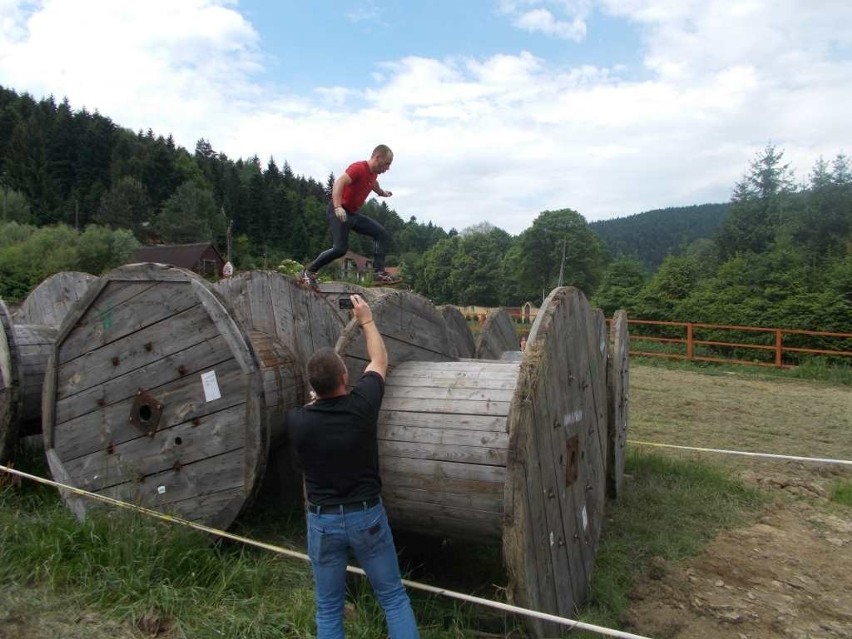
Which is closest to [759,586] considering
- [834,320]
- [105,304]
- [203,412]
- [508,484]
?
[508,484]

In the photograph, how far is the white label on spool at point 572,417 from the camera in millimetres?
Answer: 3463

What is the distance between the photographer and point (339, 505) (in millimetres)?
2750

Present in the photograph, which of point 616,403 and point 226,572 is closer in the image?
point 226,572

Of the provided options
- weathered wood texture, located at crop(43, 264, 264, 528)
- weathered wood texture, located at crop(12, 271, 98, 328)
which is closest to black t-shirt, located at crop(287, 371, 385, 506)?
weathered wood texture, located at crop(43, 264, 264, 528)

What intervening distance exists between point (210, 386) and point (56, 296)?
3.66 m

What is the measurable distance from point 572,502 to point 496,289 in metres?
83.8

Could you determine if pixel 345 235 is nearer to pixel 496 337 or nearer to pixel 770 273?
pixel 496 337

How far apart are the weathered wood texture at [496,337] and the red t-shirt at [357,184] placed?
71.8 inches

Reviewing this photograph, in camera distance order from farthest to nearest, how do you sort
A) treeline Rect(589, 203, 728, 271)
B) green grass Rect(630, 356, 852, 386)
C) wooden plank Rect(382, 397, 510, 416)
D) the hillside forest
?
1. treeline Rect(589, 203, 728, 271)
2. the hillside forest
3. green grass Rect(630, 356, 852, 386)
4. wooden plank Rect(382, 397, 510, 416)

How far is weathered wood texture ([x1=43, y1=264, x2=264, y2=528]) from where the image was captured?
12.5 feet

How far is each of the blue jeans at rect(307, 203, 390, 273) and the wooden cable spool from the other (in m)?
1.59

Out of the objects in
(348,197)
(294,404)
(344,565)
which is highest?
(348,197)

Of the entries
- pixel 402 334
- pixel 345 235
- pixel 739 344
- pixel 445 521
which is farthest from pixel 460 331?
pixel 739 344

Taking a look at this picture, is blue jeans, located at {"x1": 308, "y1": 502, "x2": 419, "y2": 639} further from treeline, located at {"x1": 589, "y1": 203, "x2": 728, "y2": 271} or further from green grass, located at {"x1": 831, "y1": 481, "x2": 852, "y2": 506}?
treeline, located at {"x1": 589, "y1": 203, "x2": 728, "y2": 271}
